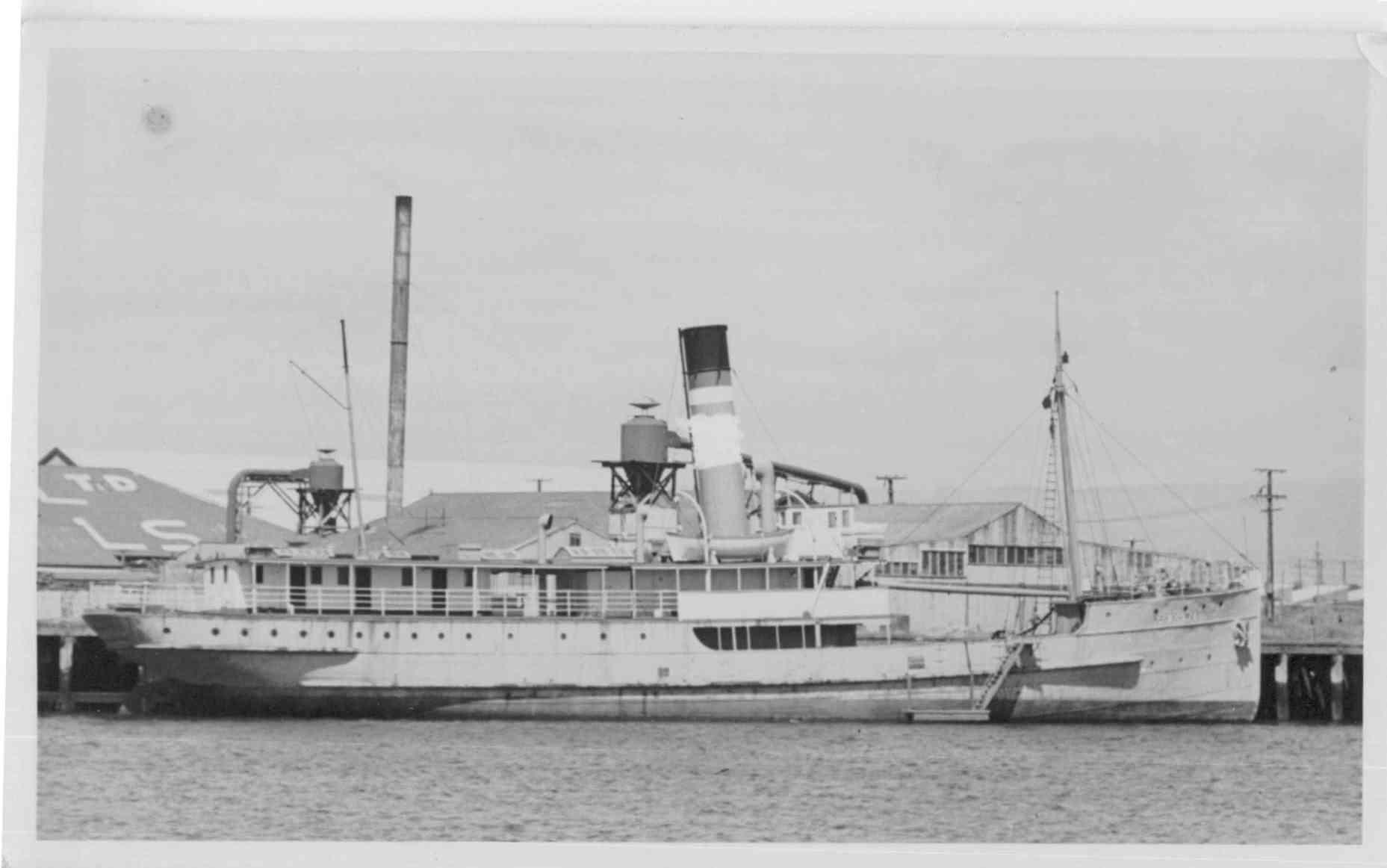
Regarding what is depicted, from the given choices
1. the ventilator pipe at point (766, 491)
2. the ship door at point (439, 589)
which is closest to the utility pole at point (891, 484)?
the ventilator pipe at point (766, 491)

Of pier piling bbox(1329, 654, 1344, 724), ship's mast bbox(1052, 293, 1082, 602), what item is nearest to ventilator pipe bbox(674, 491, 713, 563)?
ship's mast bbox(1052, 293, 1082, 602)

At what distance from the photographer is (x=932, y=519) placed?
29969mm

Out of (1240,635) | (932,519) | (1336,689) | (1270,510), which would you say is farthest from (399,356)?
(1336,689)

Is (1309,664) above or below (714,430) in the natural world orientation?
below

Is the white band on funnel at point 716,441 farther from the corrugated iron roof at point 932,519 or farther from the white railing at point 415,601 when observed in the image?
the corrugated iron roof at point 932,519

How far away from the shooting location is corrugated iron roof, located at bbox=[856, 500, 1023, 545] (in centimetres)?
2656

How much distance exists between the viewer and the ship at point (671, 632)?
22469 mm

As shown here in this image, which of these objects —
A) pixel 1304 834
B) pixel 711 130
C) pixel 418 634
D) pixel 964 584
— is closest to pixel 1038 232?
pixel 711 130

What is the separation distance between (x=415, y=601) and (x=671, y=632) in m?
2.83

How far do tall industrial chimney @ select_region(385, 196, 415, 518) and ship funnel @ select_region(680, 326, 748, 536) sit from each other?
2.57 metres

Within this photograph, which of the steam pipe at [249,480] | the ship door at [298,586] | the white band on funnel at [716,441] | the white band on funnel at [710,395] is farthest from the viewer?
the ship door at [298,586]

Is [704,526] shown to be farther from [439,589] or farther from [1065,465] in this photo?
[1065,465]

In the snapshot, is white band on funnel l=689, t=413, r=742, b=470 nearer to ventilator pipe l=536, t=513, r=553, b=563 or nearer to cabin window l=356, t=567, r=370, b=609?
ventilator pipe l=536, t=513, r=553, b=563

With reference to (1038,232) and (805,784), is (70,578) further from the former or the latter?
(1038,232)
